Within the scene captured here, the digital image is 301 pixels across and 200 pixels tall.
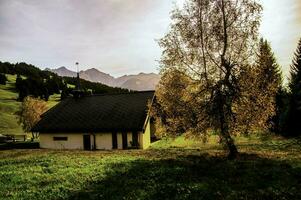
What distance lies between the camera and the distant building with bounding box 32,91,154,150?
4525 centimetres

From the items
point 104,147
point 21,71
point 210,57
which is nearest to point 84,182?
point 210,57

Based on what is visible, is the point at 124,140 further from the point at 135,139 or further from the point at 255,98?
the point at 255,98

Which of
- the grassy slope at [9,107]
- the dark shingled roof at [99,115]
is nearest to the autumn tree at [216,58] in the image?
the dark shingled roof at [99,115]

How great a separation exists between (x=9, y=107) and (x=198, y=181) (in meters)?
108

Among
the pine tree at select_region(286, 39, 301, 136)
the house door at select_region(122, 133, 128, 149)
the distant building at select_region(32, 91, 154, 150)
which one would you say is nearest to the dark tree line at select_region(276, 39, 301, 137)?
the pine tree at select_region(286, 39, 301, 136)

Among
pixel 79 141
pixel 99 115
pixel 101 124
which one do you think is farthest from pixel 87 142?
pixel 99 115

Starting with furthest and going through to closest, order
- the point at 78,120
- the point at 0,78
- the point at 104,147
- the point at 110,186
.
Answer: the point at 0,78
the point at 78,120
the point at 104,147
the point at 110,186

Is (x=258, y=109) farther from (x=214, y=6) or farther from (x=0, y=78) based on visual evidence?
(x=0, y=78)

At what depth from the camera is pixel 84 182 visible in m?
18.7

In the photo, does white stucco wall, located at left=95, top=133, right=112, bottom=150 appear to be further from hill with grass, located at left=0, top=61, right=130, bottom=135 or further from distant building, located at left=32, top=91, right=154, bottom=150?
Result: hill with grass, located at left=0, top=61, right=130, bottom=135

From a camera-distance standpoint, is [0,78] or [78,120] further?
[0,78]

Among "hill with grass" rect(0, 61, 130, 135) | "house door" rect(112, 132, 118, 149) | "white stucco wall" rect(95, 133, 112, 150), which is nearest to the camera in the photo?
"house door" rect(112, 132, 118, 149)

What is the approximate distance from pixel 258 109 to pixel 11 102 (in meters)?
110

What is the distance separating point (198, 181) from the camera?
17969 millimetres
